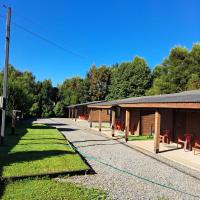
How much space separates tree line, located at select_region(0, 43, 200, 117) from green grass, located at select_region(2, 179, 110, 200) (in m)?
18.0

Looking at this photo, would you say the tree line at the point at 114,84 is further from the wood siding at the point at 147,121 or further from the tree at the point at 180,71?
the wood siding at the point at 147,121

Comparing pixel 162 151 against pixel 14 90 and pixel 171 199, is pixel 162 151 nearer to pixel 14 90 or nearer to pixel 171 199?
pixel 171 199

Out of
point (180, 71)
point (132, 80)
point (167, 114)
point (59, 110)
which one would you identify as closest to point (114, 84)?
point (132, 80)

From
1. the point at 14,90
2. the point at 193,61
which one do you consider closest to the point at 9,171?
the point at 14,90

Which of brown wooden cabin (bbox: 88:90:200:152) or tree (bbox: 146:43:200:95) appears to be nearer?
brown wooden cabin (bbox: 88:90:200:152)

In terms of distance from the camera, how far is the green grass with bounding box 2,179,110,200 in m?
6.07

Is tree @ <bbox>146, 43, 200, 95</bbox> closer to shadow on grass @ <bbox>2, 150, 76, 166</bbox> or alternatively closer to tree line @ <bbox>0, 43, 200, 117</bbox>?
tree line @ <bbox>0, 43, 200, 117</bbox>

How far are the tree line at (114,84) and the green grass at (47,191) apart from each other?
18014mm

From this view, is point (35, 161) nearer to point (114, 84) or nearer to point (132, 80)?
point (132, 80)

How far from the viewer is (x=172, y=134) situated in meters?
16.9

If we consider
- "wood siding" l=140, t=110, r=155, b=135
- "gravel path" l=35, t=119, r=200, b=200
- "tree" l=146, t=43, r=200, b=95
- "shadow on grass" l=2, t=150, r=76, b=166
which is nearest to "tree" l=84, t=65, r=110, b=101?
"tree" l=146, t=43, r=200, b=95

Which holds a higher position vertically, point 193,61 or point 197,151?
point 193,61

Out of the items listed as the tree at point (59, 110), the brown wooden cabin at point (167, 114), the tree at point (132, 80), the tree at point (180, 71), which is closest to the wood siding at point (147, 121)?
the brown wooden cabin at point (167, 114)

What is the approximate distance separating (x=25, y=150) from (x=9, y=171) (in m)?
3.61
